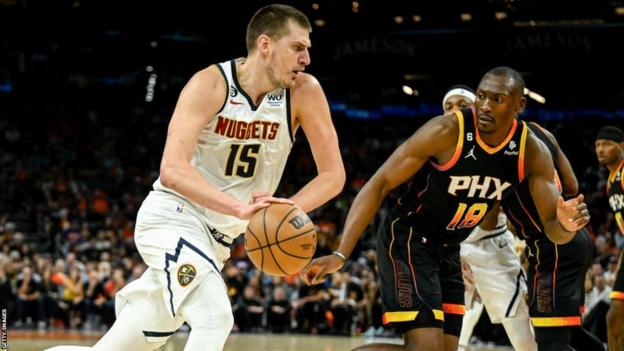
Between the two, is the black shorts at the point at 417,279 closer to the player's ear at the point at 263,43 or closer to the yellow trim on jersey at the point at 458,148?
the yellow trim on jersey at the point at 458,148

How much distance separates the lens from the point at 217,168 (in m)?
4.80

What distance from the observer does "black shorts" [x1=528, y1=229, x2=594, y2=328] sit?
5.89 meters

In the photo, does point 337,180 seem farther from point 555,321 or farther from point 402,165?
point 555,321

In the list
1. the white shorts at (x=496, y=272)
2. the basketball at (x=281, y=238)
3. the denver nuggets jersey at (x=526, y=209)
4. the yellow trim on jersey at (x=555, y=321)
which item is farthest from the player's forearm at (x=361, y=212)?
the white shorts at (x=496, y=272)

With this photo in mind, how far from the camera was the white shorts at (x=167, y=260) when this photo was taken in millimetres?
4395

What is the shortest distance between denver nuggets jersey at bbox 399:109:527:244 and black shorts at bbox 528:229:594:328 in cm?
88

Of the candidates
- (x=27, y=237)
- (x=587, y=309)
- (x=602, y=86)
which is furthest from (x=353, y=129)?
(x=587, y=309)

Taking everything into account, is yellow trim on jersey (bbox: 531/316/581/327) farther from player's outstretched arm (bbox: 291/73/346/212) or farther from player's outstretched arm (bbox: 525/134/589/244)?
player's outstretched arm (bbox: 291/73/346/212)

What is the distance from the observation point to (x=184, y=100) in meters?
4.57

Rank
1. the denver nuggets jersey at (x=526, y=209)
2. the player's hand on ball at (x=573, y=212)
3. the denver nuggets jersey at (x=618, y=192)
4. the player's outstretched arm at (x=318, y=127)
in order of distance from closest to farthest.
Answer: the player's outstretched arm at (x=318, y=127) → the player's hand on ball at (x=573, y=212) → the denver nuggets jersey at (x=526, y=209) → the denver nuggets jersey at (x=618, y=192)

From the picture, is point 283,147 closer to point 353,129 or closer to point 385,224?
point 385,224

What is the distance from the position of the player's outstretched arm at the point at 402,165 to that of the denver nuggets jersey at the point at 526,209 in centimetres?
74

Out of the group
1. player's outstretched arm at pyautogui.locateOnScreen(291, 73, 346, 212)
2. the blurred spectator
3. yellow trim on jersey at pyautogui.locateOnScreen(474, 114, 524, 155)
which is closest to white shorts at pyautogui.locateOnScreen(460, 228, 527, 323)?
yellow trim on jersey at pyautogui.locateOnScreen(474, 114, 524, 155)

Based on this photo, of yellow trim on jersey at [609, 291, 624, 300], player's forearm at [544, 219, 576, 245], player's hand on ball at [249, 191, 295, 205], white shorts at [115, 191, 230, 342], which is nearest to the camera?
player's hand on ball at [249, 191, 295, 205]
